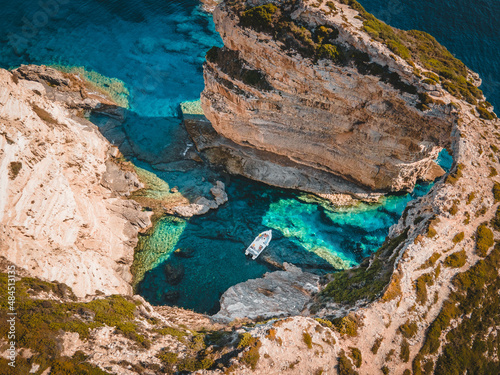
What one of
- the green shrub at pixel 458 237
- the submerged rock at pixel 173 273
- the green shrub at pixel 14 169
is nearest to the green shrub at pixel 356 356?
the green shrub at pixel 458 237

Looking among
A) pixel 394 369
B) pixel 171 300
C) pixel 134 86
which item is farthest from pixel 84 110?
pixel 394 369

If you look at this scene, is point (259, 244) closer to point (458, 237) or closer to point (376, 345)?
point (376, 345)

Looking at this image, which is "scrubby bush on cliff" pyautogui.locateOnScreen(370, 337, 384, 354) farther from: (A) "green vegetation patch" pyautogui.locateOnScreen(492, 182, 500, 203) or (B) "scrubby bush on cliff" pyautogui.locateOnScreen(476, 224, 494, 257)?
(A) "green vegetation patch" pyautogui.locateOnScreen(492, 182, 500, 203)

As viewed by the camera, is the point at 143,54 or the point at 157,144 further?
the point at 143,54

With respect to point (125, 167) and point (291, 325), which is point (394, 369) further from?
point (125, 167)

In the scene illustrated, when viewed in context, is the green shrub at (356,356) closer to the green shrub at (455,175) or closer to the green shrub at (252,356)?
the green shrub at (252,356)

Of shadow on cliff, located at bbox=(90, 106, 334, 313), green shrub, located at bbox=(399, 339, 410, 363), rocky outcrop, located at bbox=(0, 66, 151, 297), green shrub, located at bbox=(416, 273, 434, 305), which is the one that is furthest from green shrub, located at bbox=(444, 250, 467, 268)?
rocky outcrop, located at bbox=(0, 66, 151, 297)
